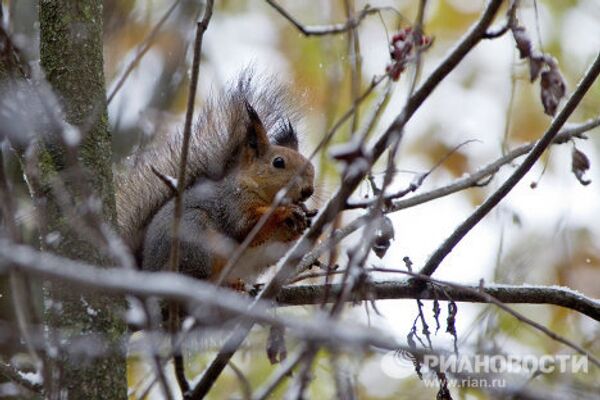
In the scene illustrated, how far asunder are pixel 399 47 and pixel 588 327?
95.1 inches

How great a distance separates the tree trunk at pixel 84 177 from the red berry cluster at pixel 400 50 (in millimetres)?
596

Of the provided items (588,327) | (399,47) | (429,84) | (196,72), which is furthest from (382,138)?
(588,327)

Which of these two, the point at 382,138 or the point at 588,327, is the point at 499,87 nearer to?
the point at 588,327

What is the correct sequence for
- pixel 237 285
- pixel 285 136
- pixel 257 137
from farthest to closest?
pixel 285 136
pixel 257 137
pixel 237 285

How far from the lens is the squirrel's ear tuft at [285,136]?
11.8ft

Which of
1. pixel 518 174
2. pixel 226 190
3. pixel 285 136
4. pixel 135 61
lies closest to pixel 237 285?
pixel 226 190

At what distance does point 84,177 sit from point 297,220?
4.19ft

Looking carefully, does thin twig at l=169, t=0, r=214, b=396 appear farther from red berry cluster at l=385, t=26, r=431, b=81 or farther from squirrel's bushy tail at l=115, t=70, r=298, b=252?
squirrel's bushy tail at l=115, t=70, r=298, b=252

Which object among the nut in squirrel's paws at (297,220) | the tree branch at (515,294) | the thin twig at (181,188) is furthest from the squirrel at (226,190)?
the thin twig at (181,188)

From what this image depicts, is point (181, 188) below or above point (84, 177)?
below

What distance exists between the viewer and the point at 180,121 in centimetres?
362

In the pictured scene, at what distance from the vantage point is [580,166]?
2.15m

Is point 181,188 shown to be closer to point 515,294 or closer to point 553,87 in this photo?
point 553,87

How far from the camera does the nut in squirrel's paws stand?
118 inches
